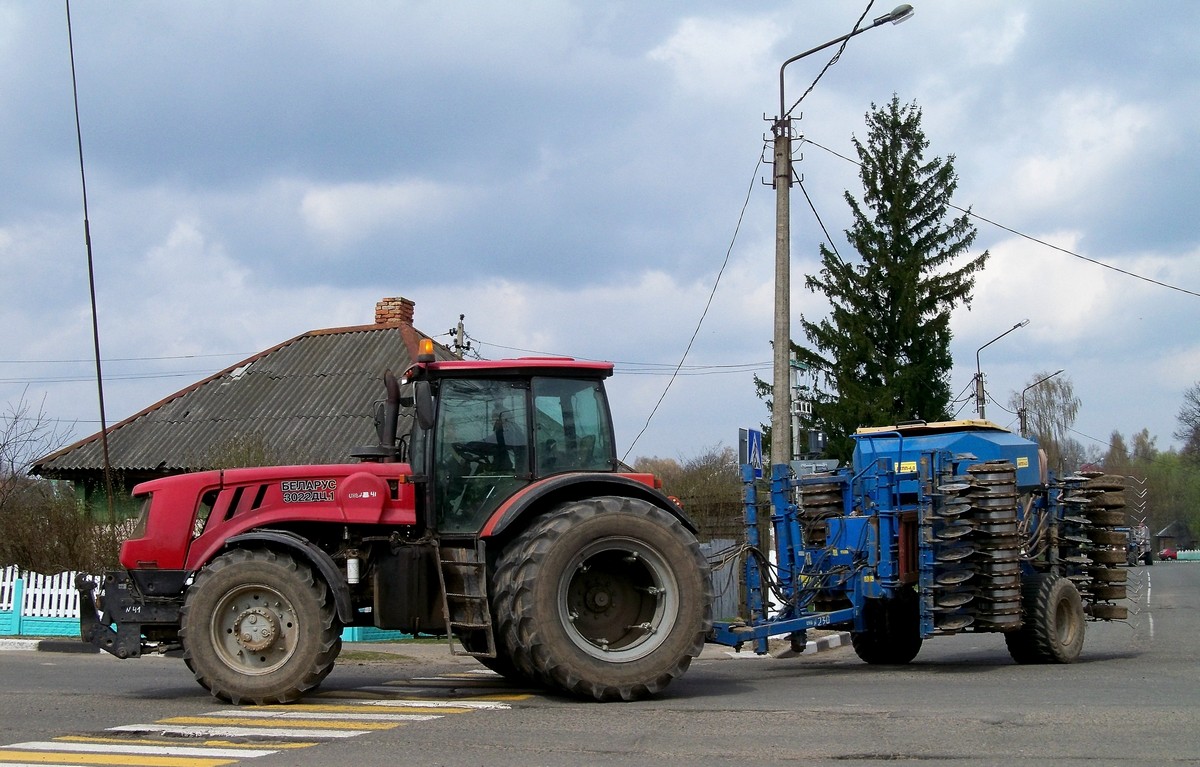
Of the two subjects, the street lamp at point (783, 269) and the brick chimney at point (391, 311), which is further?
the brick chimney at point (391, 311)

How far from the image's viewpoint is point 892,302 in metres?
32.6

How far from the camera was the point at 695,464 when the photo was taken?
34.1 meters

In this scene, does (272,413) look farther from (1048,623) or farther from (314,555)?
(1048,623)

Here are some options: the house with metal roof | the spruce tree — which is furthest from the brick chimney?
the spruce tree

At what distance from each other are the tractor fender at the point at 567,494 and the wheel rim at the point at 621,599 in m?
0.46

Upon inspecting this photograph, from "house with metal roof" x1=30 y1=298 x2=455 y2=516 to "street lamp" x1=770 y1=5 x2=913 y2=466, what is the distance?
941 cm

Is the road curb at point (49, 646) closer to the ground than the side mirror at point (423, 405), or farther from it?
closer to the ground

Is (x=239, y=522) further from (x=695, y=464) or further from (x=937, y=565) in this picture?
(x=695, y=464)

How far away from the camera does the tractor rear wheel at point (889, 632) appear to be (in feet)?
39.1

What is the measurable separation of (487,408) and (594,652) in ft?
6.74

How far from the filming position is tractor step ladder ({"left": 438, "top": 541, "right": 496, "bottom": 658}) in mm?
8875

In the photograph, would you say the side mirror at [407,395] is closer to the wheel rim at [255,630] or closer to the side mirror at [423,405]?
the side mirror at [423,405]

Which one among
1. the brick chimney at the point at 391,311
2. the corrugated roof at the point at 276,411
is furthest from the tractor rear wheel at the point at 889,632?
the brick chimney at the point at 391,311

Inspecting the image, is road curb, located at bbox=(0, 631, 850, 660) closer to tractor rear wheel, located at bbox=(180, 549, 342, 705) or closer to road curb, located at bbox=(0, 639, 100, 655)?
road curb, located at bbox=(0, 639, 100, 655)
